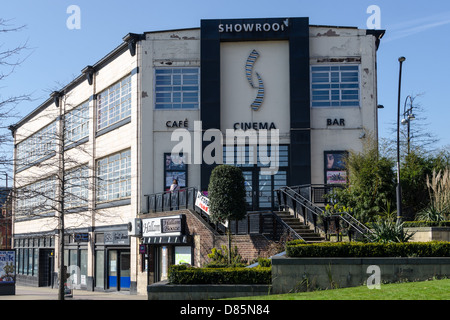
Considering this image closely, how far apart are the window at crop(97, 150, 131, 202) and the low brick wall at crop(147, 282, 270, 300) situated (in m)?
18.0

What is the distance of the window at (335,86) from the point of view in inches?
1262

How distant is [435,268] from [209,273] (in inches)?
230

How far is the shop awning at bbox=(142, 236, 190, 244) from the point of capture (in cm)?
2785

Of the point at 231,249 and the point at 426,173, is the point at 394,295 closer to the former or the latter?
the point at 231,249

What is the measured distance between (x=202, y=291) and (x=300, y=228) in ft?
27.0

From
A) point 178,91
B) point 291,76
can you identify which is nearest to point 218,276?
point 291,76

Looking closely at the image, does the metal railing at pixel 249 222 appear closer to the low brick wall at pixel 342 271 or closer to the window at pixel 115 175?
the low brick wall at pixel 342 271

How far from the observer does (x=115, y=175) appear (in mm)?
36938

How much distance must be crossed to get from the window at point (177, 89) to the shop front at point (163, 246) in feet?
20.6

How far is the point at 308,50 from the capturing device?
3200 centimetres

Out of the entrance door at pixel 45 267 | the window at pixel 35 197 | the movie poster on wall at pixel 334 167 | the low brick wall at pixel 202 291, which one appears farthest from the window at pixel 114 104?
the low brick wall at pixel 202 291

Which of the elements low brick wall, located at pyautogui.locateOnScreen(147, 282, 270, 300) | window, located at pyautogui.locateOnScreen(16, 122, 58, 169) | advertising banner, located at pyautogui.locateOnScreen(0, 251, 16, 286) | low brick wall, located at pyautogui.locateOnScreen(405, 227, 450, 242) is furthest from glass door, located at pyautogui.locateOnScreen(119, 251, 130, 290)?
low brick wall, located at pyautogui.locateOnScreen(405, 227, 450, 242)

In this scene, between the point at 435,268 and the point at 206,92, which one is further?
the point at 206,92
